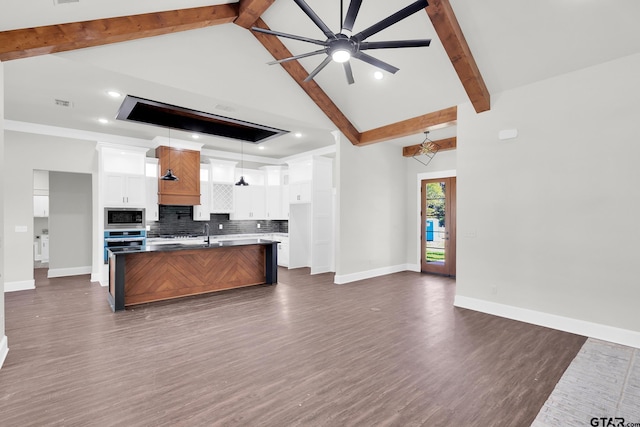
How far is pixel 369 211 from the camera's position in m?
7.00

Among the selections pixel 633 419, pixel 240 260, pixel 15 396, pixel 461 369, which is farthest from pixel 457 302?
pixel 15 396

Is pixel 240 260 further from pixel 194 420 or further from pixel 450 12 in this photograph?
pixel 450 12

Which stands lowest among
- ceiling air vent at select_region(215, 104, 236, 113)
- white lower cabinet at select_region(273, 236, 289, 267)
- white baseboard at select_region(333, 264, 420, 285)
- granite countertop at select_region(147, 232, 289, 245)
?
white baseboard at select_region(333, 264, 420, 285)

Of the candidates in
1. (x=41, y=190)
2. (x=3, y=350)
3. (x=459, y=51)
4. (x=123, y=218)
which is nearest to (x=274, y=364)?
(x=3, y=350)

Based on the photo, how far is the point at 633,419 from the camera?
2160mm

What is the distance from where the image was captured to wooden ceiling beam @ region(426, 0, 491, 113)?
351 cm

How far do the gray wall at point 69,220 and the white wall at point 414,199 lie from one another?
7.92 meters

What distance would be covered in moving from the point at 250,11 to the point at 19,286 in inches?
252

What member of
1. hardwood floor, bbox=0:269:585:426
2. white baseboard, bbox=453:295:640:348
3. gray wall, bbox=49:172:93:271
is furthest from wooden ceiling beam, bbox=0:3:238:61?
white baseboard, bbox=453:295:640:348

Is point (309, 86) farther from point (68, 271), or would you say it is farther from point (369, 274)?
point (68, 271)

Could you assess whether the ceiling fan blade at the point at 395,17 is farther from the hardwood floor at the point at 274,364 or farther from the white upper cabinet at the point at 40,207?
the white upper cabinet at the point at 40,207

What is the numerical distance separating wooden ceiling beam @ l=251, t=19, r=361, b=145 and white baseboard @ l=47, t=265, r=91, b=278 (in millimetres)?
6720

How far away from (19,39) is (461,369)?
5.24m

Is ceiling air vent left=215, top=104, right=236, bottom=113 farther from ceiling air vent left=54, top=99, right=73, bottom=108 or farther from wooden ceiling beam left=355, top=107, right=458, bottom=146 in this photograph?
wooden ceiling beam left=355, top=107, right=458, bottom=146
